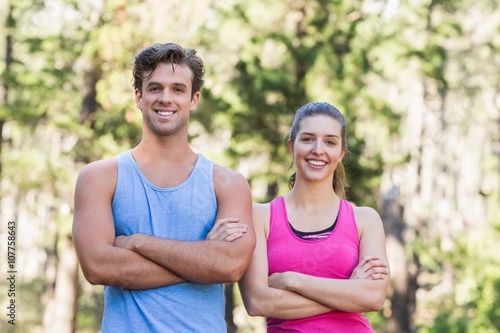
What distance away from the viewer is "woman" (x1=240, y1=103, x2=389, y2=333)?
3.89 m

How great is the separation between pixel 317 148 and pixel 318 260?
52cm

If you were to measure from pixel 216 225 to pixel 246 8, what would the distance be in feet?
44.9

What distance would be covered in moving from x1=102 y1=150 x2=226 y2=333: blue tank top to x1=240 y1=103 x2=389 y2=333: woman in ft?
0.93

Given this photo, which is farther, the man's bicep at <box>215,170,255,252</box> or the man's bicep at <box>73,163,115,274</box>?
the man's bicep at <box>215,170,255,252</box>

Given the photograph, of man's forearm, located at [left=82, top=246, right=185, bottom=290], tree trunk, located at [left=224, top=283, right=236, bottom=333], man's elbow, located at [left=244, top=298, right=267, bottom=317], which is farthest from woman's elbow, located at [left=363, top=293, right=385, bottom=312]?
tree trunk, located at [left=224, top=283, right=236, bottom=333]

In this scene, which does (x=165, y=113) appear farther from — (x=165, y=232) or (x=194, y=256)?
(x=194, y=256)

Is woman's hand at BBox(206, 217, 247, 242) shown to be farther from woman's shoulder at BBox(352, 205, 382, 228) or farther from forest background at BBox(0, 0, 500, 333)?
forest background at BBox(0, 0, 500, 333)

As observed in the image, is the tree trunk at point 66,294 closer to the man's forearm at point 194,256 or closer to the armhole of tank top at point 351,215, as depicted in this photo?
the armhole of tank top at point 351,215

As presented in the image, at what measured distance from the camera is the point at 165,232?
12.2 ft

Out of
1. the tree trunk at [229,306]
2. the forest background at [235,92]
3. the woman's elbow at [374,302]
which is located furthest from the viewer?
the tree trunk at [229,306]

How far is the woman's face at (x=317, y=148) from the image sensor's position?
4078mm

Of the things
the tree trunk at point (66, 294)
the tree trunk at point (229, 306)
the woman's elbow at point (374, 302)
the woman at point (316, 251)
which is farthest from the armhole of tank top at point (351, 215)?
the tree trunk at point (66, 294)

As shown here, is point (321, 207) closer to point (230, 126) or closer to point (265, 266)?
point (265, 266)

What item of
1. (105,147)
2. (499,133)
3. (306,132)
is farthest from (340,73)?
(499,133)
